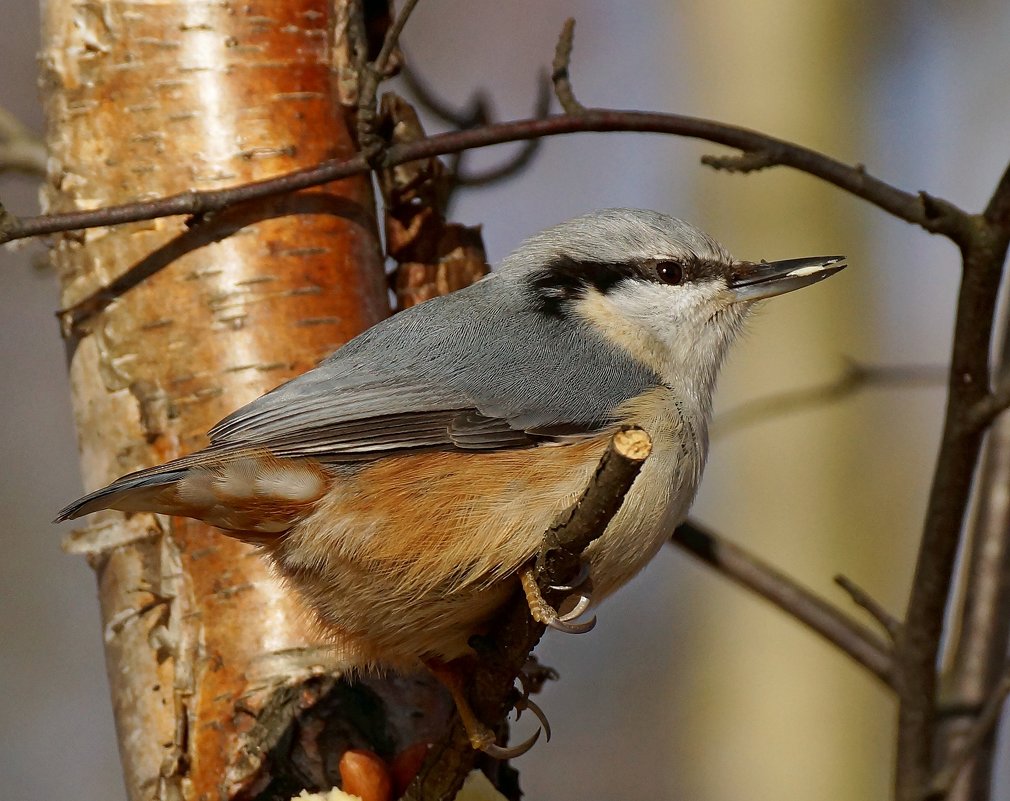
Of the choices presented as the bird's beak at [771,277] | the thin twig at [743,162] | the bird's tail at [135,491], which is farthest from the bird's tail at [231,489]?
the bird's beak at [771,277]

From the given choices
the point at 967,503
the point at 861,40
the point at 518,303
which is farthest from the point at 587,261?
the point at 861,40

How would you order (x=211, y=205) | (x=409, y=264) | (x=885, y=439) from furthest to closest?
1. (x=885, y=439)
2. (x=409, y=264)
3. (x=211, y=205)

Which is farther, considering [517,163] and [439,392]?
[517,163]

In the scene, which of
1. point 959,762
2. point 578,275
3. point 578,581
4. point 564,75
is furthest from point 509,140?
point 959,762

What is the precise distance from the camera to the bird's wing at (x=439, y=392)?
7.68 feet

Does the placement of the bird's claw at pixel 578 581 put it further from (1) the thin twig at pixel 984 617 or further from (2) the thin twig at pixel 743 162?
(1) the thin twig at pixel 984 617

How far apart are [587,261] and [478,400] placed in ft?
2.10

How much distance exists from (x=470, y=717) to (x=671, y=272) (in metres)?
1.21

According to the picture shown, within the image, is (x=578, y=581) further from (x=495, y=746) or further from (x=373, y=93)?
(x=373, y=93)

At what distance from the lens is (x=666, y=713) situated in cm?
656

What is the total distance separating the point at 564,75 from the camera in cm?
262

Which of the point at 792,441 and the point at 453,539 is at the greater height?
the point at 453,539

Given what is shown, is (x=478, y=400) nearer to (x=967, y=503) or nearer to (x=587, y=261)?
(x=587, y=261)

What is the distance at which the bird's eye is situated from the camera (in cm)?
291
